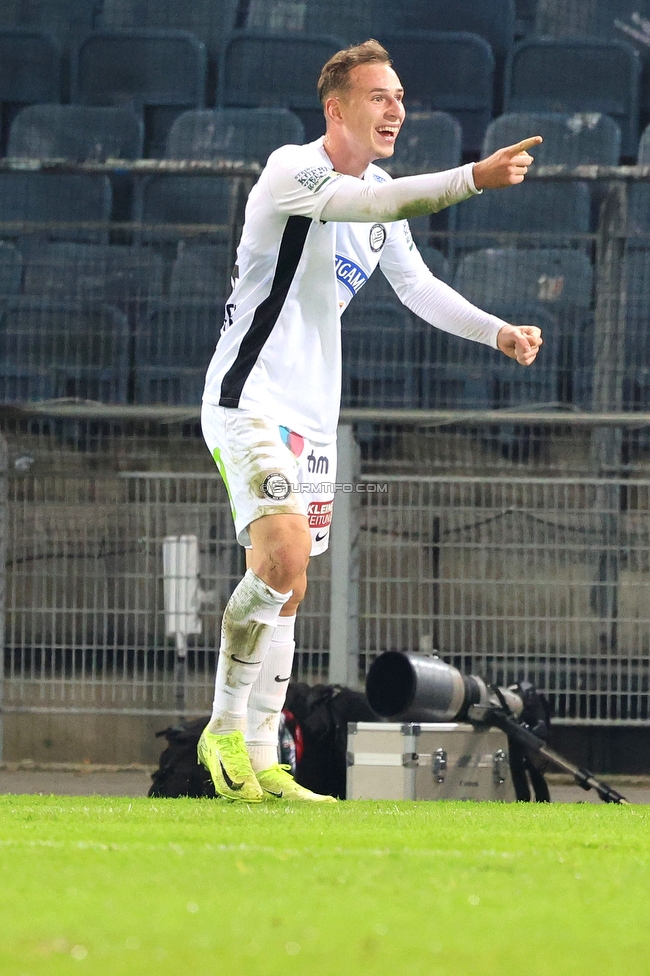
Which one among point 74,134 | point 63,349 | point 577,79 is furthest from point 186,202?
point 577,79

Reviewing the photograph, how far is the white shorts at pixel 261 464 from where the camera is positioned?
391 centimetres

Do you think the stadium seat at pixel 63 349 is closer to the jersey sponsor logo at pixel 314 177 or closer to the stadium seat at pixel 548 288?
the stadium seat at pixel 548 288

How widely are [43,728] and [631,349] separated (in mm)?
3394

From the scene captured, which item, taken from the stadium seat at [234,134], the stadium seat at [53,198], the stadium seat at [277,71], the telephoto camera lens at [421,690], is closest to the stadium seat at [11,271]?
the stadium seat at [53,198]

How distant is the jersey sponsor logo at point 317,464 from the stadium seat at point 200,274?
120 inches

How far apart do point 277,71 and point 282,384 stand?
602 cm

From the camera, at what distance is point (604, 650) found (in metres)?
6.38

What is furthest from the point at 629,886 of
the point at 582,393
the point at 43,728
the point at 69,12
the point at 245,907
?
the point at 69,12

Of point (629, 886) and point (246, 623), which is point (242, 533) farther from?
point (629, 886)

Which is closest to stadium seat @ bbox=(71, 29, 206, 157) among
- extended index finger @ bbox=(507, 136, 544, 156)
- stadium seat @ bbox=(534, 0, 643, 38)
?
stadium seat @ bbox=(534, 0, 643, 38)

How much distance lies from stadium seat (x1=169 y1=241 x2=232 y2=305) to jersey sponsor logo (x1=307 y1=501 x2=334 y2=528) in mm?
3037

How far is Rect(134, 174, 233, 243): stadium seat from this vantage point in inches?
338

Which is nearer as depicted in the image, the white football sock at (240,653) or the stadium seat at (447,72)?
the white football sock at (240,653)

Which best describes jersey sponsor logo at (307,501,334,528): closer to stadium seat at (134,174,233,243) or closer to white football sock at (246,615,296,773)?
white football sock at (246,615,296,773)
